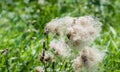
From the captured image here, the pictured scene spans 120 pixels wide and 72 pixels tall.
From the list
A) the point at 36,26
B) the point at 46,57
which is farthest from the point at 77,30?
the point at 36,26

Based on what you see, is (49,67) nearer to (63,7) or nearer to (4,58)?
(4,58)

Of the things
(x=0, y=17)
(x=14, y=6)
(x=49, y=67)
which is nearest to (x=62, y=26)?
(x=49, y=67)

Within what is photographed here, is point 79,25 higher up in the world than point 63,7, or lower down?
higher up

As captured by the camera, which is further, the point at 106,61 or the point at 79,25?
the point at 106,61

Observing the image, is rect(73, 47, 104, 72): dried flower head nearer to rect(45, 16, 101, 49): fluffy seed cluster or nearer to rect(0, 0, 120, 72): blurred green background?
rect(45, 16, 101, 49): fluffy seed cluster

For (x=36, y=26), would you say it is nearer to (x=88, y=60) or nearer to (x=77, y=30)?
(x=77, y=30)

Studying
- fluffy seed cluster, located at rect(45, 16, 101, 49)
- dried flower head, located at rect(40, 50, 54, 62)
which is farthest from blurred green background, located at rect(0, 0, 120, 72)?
fluffy seed cluster, located at rect(45, 16, 101, 49)
